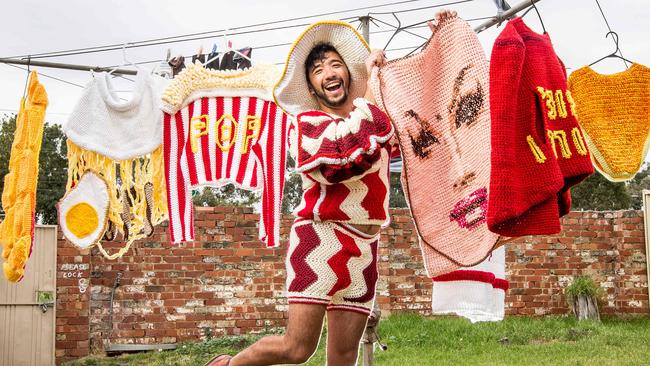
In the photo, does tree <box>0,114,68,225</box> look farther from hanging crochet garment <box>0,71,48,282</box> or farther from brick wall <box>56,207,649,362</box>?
hanging crochet garment <box>0,71,48,282</box>

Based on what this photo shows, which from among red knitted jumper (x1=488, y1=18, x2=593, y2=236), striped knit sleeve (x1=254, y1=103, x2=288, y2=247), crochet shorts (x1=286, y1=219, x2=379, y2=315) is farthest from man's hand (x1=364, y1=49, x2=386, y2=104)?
striped knit sleeve (x1=254, y1=103, x2=288, y2=247)

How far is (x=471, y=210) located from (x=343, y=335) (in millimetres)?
659

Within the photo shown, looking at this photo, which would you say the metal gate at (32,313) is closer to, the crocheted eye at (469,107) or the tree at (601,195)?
the crocheted eye at (469,107)

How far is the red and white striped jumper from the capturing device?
14.2 feet

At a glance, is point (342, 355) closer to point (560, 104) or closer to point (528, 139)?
point (528, 139)

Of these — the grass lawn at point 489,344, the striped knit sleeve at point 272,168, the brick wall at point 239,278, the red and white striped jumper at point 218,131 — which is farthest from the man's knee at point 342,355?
the brick wall at point 239,278

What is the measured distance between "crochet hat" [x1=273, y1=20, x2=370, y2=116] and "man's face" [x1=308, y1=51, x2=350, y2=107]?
32 mm

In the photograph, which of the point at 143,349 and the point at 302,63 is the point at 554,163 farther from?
the point at 143,349

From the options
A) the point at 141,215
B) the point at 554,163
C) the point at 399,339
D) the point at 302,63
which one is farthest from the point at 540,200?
the point at 399,339

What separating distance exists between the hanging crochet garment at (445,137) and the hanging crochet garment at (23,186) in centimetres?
242

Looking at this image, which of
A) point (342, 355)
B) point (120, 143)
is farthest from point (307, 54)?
point (120, 143)

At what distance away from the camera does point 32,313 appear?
23.6 ft

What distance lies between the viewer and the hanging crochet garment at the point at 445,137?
2.56 m

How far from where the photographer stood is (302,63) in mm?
3035
